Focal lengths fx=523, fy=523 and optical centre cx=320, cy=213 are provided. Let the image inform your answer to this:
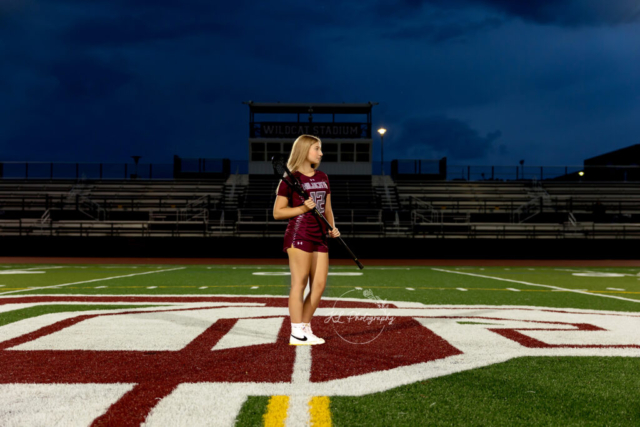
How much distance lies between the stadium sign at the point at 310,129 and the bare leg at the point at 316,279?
34917 millimetres

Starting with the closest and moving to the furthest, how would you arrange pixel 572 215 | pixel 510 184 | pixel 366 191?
pixel 572 215, pixel 366 191, pixel 510 184

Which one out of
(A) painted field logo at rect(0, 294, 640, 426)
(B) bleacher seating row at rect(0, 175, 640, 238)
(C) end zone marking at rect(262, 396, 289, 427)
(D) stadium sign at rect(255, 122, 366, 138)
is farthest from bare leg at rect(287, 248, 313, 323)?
→ (D) stadium sign at rect(255, 122, 366, 138)

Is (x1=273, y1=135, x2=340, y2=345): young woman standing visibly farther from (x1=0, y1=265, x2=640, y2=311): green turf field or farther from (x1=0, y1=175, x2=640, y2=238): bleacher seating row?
(x1=0, y1=175, x2=640, y2=238): bleacher seating row

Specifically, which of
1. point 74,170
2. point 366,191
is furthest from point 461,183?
point 74,170

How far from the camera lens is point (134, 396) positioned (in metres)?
3.02

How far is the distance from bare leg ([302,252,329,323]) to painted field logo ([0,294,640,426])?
33cm

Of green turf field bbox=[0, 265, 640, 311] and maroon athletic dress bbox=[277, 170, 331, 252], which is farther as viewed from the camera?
green turf field bbox=[0, 265, 640, 311]

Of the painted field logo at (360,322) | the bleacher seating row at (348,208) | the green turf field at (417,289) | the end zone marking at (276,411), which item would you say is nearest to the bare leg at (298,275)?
the painted field logo at (360,322)

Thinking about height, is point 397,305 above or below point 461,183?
below

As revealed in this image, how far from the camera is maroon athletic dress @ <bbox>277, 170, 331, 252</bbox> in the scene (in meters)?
4.33

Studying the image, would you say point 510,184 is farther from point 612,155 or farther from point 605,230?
point 612,155

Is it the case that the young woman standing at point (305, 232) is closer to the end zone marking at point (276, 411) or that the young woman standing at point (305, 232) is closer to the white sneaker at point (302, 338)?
the white sneaker at point (302, 338)

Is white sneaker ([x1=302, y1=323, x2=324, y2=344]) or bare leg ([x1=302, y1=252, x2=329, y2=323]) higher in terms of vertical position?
bare leg ([x1=302, y1=252, x2=329, y2=323])

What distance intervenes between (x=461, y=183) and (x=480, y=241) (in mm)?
17554
